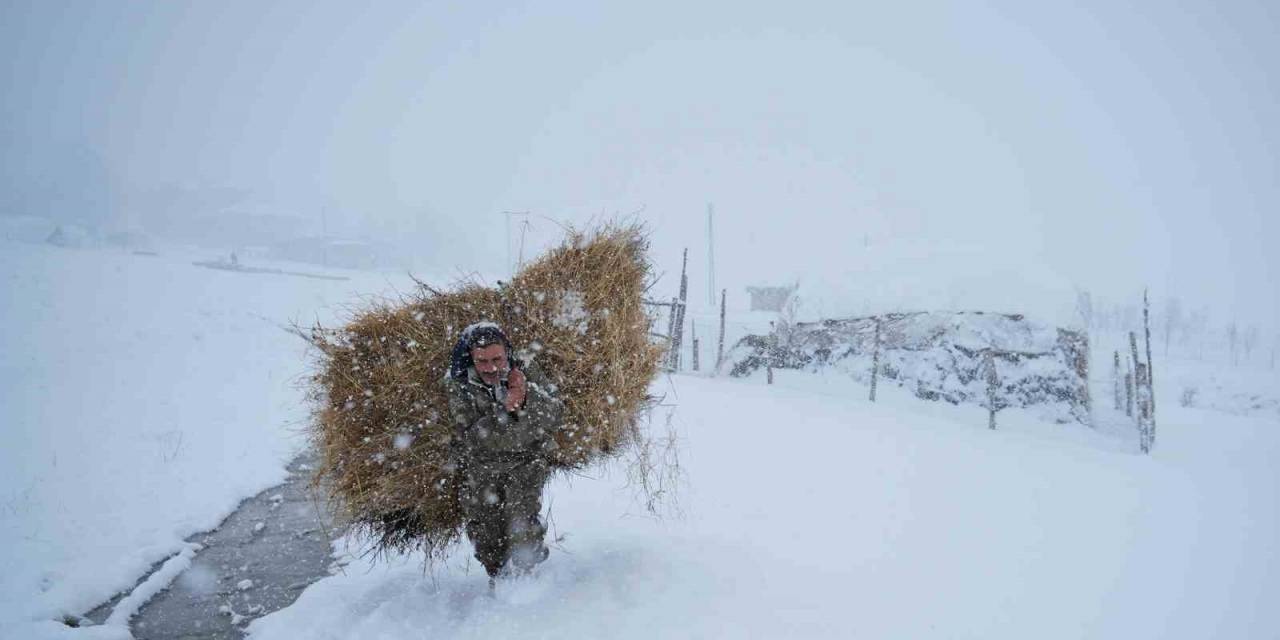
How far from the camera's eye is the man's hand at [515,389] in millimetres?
3395

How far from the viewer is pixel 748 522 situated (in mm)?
5258

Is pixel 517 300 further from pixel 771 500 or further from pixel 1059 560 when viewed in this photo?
pixel 1059 560

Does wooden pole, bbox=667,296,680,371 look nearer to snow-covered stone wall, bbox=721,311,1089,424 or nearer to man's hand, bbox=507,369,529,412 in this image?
man's hand, bbox=507,369,529,412

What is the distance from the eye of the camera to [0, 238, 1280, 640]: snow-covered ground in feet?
12.0

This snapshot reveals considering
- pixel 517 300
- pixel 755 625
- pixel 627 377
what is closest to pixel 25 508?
pixel 517 300

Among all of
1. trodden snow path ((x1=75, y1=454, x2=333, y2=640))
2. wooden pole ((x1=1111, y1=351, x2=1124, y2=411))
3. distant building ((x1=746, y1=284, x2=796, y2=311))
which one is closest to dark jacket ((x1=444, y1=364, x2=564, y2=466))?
trodden snow path ((x1=75, y1=454, x2=333, y2=640))

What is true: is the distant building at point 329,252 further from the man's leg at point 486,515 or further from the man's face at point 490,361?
the man's face at point 490,361

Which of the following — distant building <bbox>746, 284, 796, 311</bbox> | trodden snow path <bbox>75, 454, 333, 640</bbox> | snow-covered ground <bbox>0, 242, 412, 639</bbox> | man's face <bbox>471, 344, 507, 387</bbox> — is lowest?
trodden snow path <bbox>75, 454, 333, 640</bbox>

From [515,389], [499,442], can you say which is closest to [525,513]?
[499,442]

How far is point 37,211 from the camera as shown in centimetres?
5528

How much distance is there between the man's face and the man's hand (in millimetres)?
66

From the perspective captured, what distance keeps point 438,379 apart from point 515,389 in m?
0.64

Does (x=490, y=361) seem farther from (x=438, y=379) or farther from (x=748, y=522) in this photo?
(x=748, y=522)

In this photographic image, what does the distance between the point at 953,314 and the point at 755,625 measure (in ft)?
43.0
